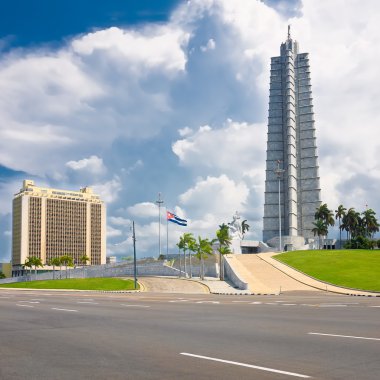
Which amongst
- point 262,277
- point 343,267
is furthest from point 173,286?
point 343,267

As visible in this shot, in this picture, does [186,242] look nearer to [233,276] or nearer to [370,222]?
[233,276]

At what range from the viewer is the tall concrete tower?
13600cm

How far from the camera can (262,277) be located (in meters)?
62.2

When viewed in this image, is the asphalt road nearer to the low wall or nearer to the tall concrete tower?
the low wall

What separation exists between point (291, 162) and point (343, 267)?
72.5 meters

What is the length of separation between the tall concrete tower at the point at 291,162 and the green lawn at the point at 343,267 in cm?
5151

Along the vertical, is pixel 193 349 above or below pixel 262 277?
above

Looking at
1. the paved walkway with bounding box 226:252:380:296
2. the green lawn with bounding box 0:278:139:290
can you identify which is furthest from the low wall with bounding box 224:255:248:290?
the green lawn with bounding box 0:278:139:290

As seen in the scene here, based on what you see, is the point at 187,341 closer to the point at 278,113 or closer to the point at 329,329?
the point at 329,329

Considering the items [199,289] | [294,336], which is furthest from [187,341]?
[199,289]

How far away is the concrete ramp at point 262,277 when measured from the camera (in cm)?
5221

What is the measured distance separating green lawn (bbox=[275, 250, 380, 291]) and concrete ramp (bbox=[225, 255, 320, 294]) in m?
3.53

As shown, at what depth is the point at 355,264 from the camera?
67125 millimetres

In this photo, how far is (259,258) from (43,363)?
73475 millimetres
